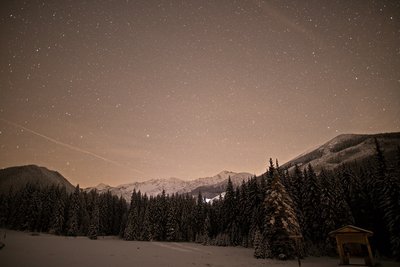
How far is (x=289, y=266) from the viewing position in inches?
1189

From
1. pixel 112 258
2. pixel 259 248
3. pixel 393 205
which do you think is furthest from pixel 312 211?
pixel 112 258

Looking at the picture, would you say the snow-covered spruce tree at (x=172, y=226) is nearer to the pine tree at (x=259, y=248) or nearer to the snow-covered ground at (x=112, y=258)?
the snow-covered ground at (x=112, y=258)

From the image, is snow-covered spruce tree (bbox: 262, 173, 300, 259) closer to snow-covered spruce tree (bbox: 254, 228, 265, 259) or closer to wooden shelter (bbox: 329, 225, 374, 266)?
snow-covered spruce tree (bbox: 254, 228, 265, 259)

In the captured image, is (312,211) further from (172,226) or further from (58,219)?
(58,219)

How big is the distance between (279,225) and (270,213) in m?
2.27

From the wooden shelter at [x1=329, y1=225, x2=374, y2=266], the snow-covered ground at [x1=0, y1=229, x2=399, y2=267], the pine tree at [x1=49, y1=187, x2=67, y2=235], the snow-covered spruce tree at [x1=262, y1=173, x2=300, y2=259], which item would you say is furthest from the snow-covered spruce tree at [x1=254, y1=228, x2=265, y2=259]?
the pine tree at [x1=49, y1=187, x2=67, y2=235]

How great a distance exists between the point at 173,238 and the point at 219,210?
18744mm

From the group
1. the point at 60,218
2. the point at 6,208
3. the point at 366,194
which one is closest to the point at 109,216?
the point at 60,218

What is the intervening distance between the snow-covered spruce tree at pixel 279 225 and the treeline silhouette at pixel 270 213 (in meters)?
0.05

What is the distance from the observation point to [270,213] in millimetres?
41969

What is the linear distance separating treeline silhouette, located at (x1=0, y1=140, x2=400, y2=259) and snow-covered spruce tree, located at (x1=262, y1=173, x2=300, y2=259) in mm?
Answer: 55

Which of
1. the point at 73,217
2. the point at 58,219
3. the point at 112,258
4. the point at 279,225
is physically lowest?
the point at 112,258

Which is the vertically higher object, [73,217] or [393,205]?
[73,217]

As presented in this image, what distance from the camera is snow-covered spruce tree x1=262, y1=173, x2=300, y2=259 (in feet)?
128
